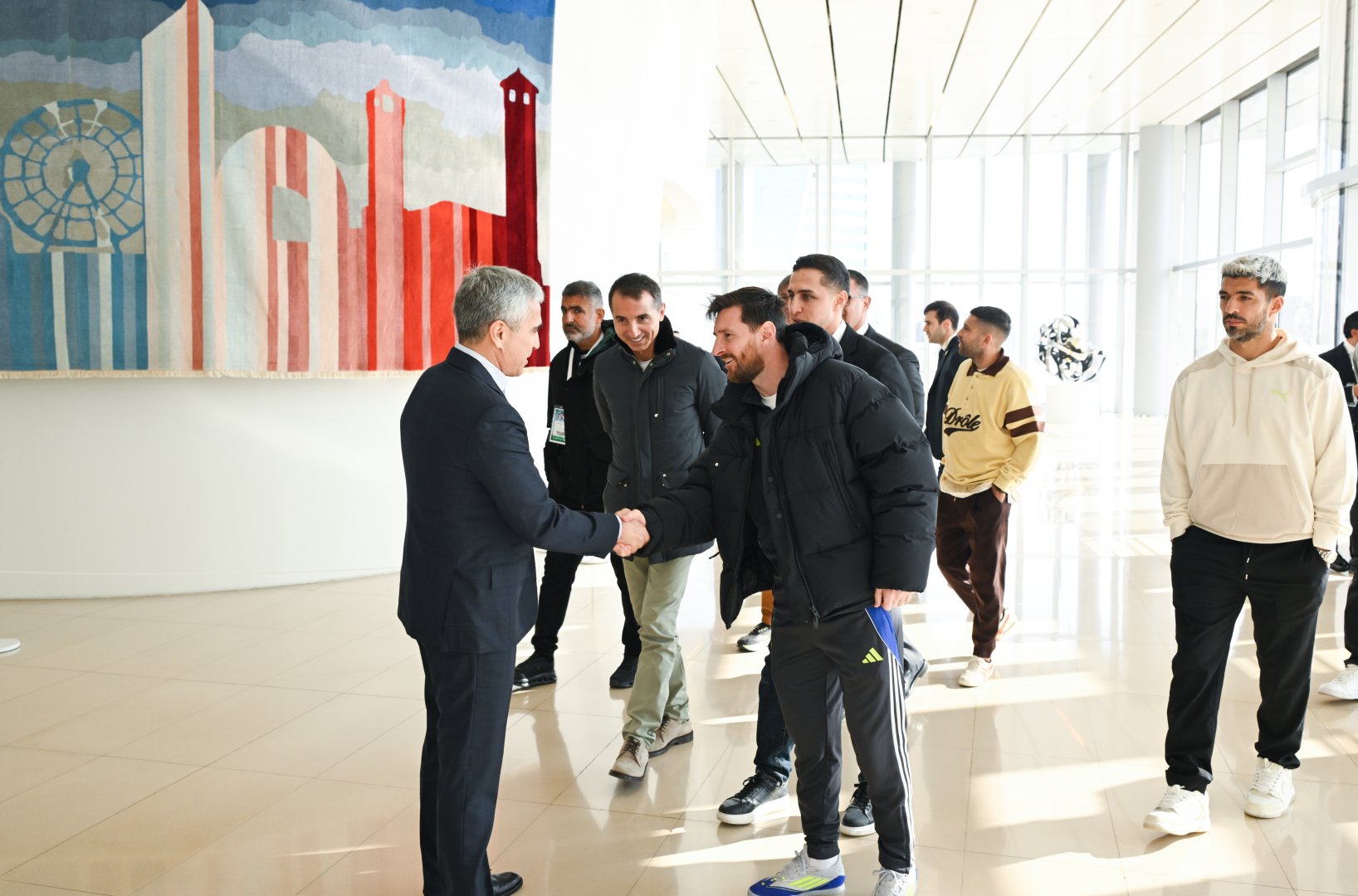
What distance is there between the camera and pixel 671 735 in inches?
154

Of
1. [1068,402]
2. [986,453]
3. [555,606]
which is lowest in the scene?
[555,606]

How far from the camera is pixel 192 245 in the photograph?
621 centimetres

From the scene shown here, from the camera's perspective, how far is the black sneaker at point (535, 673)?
462cm

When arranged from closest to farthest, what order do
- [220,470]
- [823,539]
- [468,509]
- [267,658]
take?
[468,509] → [823,539] → [267,658] → [220,470]

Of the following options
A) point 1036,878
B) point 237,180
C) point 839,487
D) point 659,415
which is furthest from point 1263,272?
point 237,180

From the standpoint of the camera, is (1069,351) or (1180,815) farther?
(1069,351)

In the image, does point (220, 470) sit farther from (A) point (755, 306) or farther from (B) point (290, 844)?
(A) point (755, 306)

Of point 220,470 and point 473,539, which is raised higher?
point 473,539

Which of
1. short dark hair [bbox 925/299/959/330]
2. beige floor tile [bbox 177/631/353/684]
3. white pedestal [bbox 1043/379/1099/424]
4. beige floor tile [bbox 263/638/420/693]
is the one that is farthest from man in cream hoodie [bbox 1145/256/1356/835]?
white pedestal [bbox 1043/379/1099/424]

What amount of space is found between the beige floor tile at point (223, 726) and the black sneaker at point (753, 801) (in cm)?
188

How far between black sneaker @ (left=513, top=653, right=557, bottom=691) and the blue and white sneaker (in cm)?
199

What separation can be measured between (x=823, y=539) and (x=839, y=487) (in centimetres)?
13

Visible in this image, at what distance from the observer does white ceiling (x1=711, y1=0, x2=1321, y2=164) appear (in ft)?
39.9

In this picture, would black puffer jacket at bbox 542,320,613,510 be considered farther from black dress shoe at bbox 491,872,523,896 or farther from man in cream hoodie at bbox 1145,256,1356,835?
man in cream hoodie at bbox 1145,256,1356,835
